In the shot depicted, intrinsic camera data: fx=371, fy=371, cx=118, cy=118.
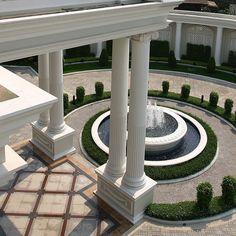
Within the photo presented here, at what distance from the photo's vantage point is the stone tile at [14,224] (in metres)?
16.4

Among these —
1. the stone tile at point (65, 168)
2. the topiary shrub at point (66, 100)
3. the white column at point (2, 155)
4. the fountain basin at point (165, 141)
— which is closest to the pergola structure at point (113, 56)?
the stone tile at point (65, 168)

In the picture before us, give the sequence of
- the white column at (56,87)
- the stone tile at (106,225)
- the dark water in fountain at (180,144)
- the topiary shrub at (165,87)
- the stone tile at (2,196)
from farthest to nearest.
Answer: the topiary shrub at (165,87) < the dark water in fountain at (180,144) < the white column at (56,87) < the stone tile at (2,196) < the stone tile at (106,225)

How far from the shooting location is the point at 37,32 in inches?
404

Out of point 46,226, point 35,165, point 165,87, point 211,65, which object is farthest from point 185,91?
point 46,226

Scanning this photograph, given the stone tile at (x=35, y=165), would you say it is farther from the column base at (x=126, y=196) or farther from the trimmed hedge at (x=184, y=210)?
the trimmed hedge at (x=184, y=210)

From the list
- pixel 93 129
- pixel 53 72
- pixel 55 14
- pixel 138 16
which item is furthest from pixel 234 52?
pixel 55 14

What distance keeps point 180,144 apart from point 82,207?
884 cm

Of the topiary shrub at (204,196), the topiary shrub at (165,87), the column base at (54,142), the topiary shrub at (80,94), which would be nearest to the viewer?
the topiary shrub at (204,196)

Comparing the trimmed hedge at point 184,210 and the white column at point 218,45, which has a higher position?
the white column at point 218,45

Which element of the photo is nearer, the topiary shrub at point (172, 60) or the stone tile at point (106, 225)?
the stone tile at point (106, 225)

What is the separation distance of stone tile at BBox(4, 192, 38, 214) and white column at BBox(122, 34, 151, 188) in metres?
4.88

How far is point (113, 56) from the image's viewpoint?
51.3 ft

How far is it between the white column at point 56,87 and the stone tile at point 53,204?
4381 millimetres

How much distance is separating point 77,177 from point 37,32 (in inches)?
454
